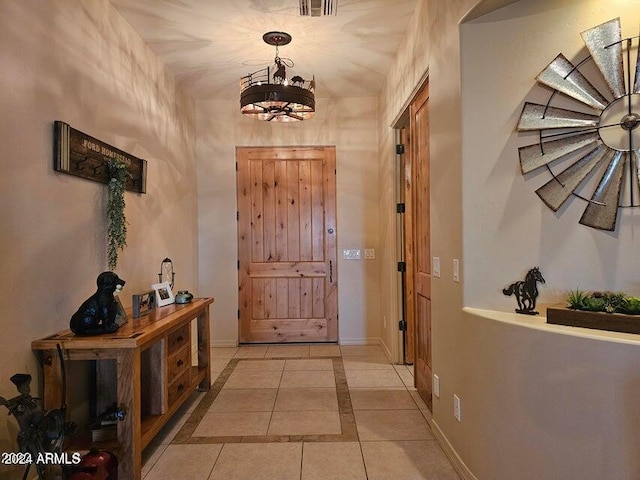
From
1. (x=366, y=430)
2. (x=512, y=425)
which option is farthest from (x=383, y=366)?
(x=512, y=425)

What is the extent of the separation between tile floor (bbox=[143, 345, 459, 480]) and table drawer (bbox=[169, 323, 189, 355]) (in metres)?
0.55

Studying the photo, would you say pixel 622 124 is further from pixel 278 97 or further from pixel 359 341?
pixel 359 341

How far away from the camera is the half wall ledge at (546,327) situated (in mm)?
1490

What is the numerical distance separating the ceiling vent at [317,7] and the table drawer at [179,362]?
8.21 ft

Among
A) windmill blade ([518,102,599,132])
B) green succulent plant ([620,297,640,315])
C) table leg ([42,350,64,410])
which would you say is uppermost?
windmill blade ([518,102,599,132])

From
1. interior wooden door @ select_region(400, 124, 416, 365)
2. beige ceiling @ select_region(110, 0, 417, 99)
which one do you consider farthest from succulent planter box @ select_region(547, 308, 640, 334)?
beige ceiling @ select_region(110, 0, 417, 99)

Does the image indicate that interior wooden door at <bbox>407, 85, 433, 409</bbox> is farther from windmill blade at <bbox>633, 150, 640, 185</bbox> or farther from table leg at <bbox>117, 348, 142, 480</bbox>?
table leg at <bbox>117, 348, 142, 480</bbox>

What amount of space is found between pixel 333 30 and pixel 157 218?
7.31 ft

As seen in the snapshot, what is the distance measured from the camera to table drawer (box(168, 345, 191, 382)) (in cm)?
275

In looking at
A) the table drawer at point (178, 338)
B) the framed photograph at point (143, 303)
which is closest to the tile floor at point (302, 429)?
the table drawer at point (178, 338)

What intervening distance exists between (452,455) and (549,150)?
172 centimetres

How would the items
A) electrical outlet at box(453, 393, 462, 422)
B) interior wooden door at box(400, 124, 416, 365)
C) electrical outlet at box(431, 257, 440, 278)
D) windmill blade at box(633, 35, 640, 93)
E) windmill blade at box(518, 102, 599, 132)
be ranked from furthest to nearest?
interior wooden door at box(400, 124, 416, 365), electrical outlet at box(431, 257, 440, 278), electrical outlet at box(453, 393, 462, 422), windmill blade at box(518, 102, 599, 132), windmill blade at box(633, 35, 640, 93)

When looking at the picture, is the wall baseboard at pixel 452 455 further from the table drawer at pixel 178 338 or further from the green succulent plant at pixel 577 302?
the table drawer at pixel 178 338

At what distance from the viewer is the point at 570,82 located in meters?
1.98
